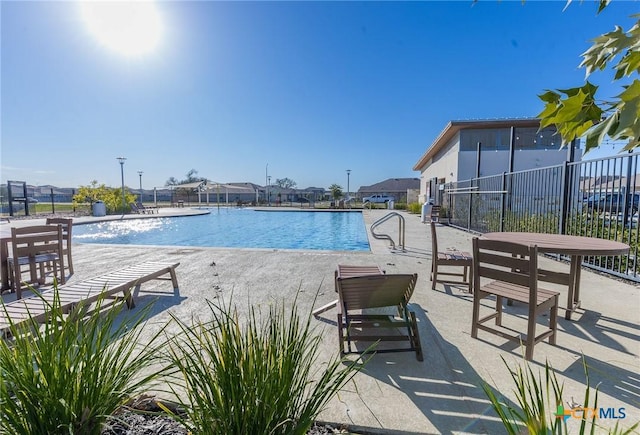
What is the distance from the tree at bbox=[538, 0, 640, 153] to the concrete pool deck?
1.29 metres

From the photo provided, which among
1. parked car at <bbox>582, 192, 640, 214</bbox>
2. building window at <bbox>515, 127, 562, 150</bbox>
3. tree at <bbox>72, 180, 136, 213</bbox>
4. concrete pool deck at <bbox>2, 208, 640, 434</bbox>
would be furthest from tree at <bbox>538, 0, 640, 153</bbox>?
tree at <bbox>72, 180, 136, 213</bbox>

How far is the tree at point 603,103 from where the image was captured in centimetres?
71

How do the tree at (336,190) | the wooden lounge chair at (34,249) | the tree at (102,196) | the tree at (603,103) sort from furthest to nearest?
the tree at (336,190) → the tree at (102,196) → the wooden lounge chair at (34,249) → the tree at (603,103)

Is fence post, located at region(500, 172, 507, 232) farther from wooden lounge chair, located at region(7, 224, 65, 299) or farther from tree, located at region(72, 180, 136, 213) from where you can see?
tree, located at region(72, 180, 136, 213)

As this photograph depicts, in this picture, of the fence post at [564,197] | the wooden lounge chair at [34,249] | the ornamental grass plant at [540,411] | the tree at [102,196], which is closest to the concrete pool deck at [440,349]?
the ornamental grass plant at [540,411]

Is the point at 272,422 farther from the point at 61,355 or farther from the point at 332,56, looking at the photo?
the point at 332,56

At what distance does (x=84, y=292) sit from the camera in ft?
9.75

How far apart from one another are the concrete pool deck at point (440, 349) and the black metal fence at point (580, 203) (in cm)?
68

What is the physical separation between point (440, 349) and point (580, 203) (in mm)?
4970

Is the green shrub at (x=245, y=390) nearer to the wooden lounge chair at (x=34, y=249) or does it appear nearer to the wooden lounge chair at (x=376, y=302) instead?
the wooden lounge chair at (x=376, y=302)

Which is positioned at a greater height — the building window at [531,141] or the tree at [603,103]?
the building window at [531,141]

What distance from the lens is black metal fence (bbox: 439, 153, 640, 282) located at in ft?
14.4

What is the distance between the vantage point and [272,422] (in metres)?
1.19

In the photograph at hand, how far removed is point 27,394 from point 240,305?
2.40 meters
